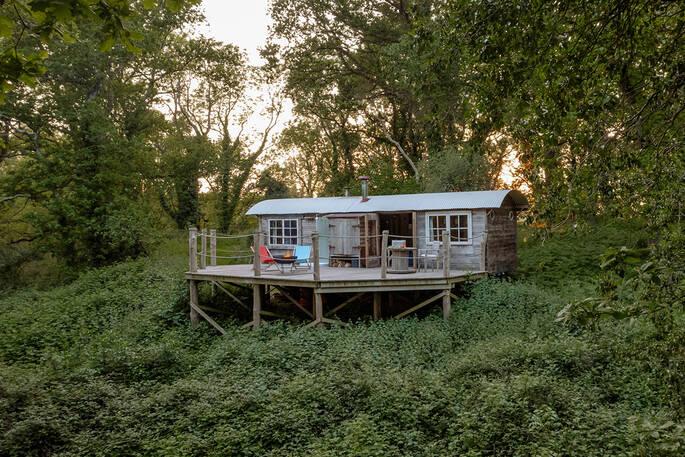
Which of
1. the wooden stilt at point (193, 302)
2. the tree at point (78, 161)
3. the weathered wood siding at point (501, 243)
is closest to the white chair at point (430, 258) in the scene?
the weathered wood siding at point (501, 243)

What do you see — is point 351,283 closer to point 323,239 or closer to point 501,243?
point 323,239

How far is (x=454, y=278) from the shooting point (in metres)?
12.2

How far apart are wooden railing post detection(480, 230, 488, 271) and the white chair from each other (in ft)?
3.71

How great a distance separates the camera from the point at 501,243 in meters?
14.3

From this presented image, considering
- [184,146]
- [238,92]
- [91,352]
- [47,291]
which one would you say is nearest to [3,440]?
[91,352]

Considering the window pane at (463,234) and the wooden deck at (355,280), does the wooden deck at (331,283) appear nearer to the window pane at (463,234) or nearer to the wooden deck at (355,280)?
the wooden deck at (355,280)

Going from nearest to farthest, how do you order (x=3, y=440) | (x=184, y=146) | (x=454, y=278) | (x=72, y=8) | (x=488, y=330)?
1. (x=72, y=8)
2. (x=3, y=440)
3. (x=488, y=330)
4. (x=454, y=278)
5. (x=184, y=146)

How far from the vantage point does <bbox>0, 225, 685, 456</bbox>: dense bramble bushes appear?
5.84m

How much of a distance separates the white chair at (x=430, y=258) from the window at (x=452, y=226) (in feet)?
1.22

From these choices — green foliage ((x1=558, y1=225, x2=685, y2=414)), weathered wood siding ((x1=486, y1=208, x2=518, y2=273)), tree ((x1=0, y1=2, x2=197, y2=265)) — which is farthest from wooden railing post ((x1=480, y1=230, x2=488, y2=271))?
tree ((x1=0, y1=2, x2=197, y2=265))

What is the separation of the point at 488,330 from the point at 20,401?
331 inches

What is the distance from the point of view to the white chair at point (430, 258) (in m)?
13.6

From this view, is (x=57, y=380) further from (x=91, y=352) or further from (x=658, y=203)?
(x=658, y=203)

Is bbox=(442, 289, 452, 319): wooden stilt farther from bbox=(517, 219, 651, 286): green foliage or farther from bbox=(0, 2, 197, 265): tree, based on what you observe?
bbox=(0, 2, 197, 265): tree
